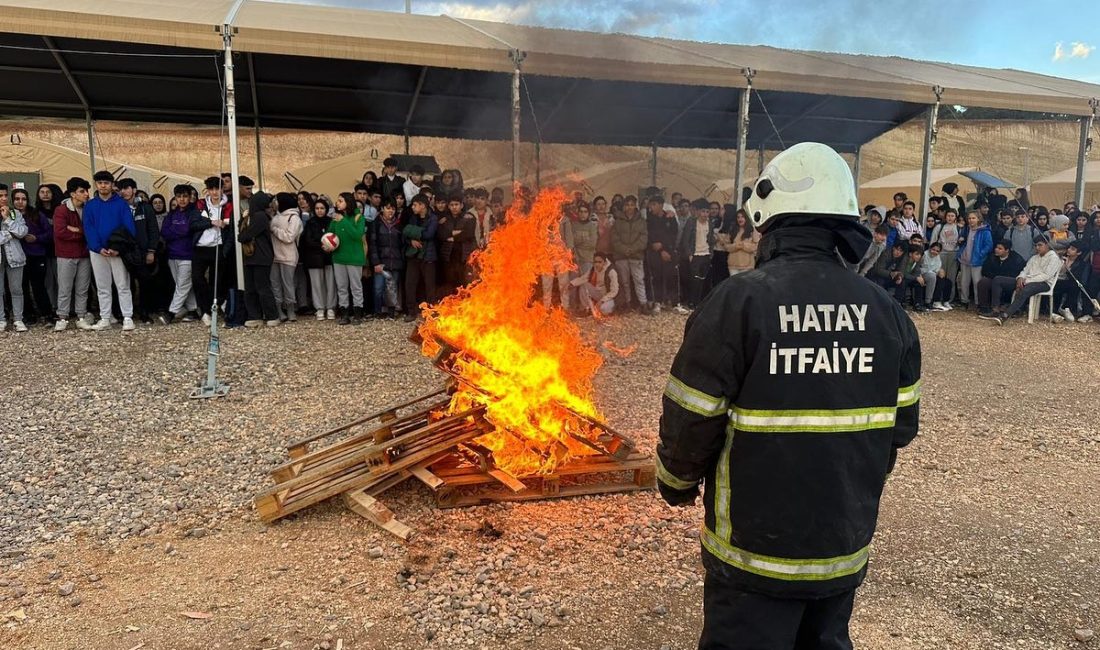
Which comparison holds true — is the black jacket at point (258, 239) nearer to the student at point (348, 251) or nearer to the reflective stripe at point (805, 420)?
the student at point (348, 251)

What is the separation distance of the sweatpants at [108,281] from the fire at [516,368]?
5.83m

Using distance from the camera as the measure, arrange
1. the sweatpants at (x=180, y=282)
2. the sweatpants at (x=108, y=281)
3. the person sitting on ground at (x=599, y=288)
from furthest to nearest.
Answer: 1. the person sitting on ground at (x=599, y=288)
2. the sweatpants at (x=180, y=282)
3. the sweatpants at (x=108, y=281)

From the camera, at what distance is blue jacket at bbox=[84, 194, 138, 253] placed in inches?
328

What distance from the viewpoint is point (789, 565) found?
1.89 meters

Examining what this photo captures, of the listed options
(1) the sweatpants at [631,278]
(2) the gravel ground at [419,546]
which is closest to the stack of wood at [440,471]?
(2) the gravel ground at [419,546]

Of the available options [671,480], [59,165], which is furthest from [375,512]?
[59,165]

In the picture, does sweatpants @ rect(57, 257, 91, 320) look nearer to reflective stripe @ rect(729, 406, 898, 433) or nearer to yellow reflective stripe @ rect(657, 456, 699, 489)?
yellow reflective stripe @ rect(657, 456, 699, 489)

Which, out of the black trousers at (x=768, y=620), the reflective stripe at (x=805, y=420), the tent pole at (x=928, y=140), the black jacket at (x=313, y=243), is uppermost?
the tent pole at (x=928, y=140)

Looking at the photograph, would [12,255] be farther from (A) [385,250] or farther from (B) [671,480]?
(B) [671,480]

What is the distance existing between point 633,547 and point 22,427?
4.82 metres

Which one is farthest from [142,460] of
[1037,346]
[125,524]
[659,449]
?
[1037,346]

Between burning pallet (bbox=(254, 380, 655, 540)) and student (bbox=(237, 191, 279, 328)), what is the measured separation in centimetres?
512

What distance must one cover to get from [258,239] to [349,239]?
3.80 ft

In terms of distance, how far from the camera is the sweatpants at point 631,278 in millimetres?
10586
